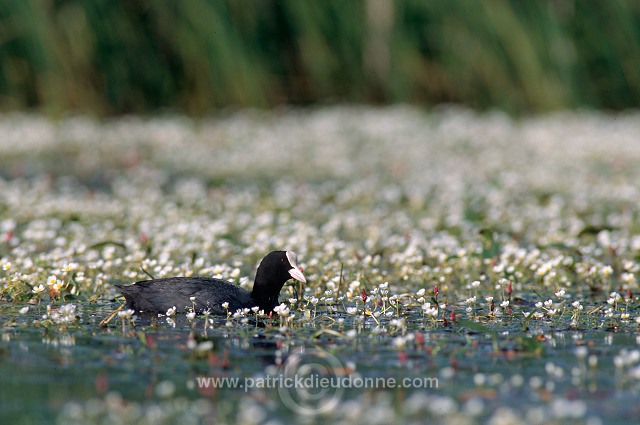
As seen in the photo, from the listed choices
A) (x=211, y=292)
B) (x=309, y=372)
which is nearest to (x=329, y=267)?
(x=211, y=292)

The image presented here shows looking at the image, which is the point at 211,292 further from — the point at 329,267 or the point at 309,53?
the point at 309,53

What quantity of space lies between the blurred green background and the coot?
1157 cm

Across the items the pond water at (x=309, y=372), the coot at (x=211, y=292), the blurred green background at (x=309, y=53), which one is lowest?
the pond water at (x=309, y=372)

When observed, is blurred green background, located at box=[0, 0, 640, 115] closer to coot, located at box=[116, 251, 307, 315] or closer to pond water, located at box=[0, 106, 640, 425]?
pond water, located at box=[0, 106, 640, 425]

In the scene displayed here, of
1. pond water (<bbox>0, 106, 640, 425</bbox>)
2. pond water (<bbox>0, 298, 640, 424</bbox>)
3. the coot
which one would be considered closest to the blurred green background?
pond water (<bbox>0, 106, 640, 425</bbox>)

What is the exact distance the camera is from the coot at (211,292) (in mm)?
8672

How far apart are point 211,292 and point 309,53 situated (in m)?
14.3

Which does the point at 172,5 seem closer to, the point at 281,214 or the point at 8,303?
the point at 281,214

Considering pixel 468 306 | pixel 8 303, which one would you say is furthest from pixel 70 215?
pixel 468 306

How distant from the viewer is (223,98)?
21719mm

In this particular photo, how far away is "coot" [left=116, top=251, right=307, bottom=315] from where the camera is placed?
867cm

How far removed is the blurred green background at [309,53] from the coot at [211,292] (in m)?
11.6

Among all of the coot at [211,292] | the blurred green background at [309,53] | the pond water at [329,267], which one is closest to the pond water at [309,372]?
the pond water at [329,267]

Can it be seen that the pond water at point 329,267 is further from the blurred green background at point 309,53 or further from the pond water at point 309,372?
the blurred green background at point 309,53
